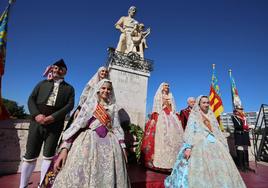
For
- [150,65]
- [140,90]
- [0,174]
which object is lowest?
[0,174]

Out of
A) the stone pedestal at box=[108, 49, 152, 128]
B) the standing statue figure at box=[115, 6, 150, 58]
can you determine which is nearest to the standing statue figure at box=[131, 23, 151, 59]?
the standing statue figure at box=[115, 6, 150, 58]

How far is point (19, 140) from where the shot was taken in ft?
12.9

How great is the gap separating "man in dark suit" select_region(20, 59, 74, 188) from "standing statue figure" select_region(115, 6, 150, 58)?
14.5 ft

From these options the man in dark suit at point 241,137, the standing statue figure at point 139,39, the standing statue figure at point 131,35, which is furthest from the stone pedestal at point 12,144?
the man in dark suit at point 241,137

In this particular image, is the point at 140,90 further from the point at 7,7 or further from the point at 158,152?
the point at 7,7

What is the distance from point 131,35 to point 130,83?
91.5 inches

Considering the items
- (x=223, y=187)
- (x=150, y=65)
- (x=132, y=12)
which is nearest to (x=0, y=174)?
(x=223, y=187)

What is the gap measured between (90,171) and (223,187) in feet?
5.88

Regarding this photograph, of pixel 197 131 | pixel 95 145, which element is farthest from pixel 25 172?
pixel 197 131

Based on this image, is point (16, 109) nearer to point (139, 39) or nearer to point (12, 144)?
point (139, 39)

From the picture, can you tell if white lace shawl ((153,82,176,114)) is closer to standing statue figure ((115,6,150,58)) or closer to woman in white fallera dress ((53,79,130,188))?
woman in white fallera dress ((53,79,130,188))

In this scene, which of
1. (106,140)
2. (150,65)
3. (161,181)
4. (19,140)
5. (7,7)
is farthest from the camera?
(150,65)

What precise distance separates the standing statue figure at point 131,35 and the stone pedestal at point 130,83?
0.69 m

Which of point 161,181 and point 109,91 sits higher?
point 109,91
